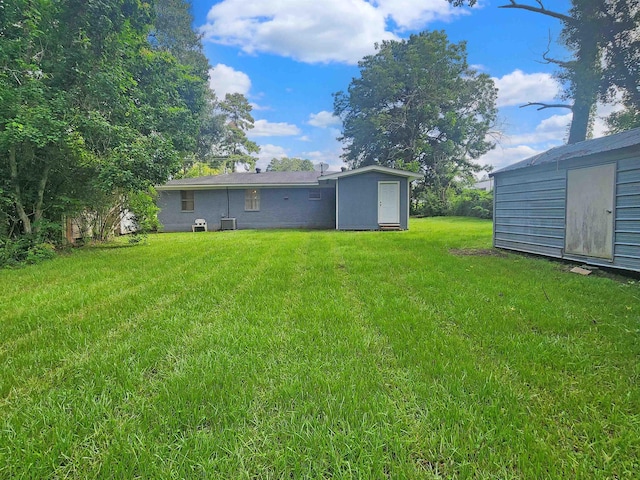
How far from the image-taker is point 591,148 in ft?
19.4

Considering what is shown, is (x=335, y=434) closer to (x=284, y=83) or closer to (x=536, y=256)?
(x=536, y=256)

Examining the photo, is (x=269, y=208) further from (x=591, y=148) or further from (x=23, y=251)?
(x=591, y=148)

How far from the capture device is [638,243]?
16.5 feet

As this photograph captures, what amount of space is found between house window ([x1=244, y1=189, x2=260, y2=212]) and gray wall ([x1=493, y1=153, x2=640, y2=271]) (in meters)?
10.9

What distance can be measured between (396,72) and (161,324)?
28834mm

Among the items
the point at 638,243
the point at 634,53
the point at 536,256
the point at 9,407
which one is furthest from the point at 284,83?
the point at 9,407

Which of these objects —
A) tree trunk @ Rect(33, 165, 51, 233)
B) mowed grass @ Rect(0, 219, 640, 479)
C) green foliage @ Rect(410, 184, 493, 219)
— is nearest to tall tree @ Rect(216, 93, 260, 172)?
green foliage @ Rect(410, 184, 493, 219)

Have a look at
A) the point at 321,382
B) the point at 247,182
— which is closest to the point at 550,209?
the point at 321,382

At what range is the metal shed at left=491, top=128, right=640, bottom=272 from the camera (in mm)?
5180

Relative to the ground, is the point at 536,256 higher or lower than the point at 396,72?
lower

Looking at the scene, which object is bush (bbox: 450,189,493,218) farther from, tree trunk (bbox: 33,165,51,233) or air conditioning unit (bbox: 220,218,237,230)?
tree trunk (bbox: 33,165,51,233)

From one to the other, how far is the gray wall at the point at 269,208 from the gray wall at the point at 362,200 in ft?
6.68

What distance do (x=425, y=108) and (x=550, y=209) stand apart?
2178cm

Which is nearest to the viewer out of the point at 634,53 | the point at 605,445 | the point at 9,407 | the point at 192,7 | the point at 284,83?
the point at 605,445
